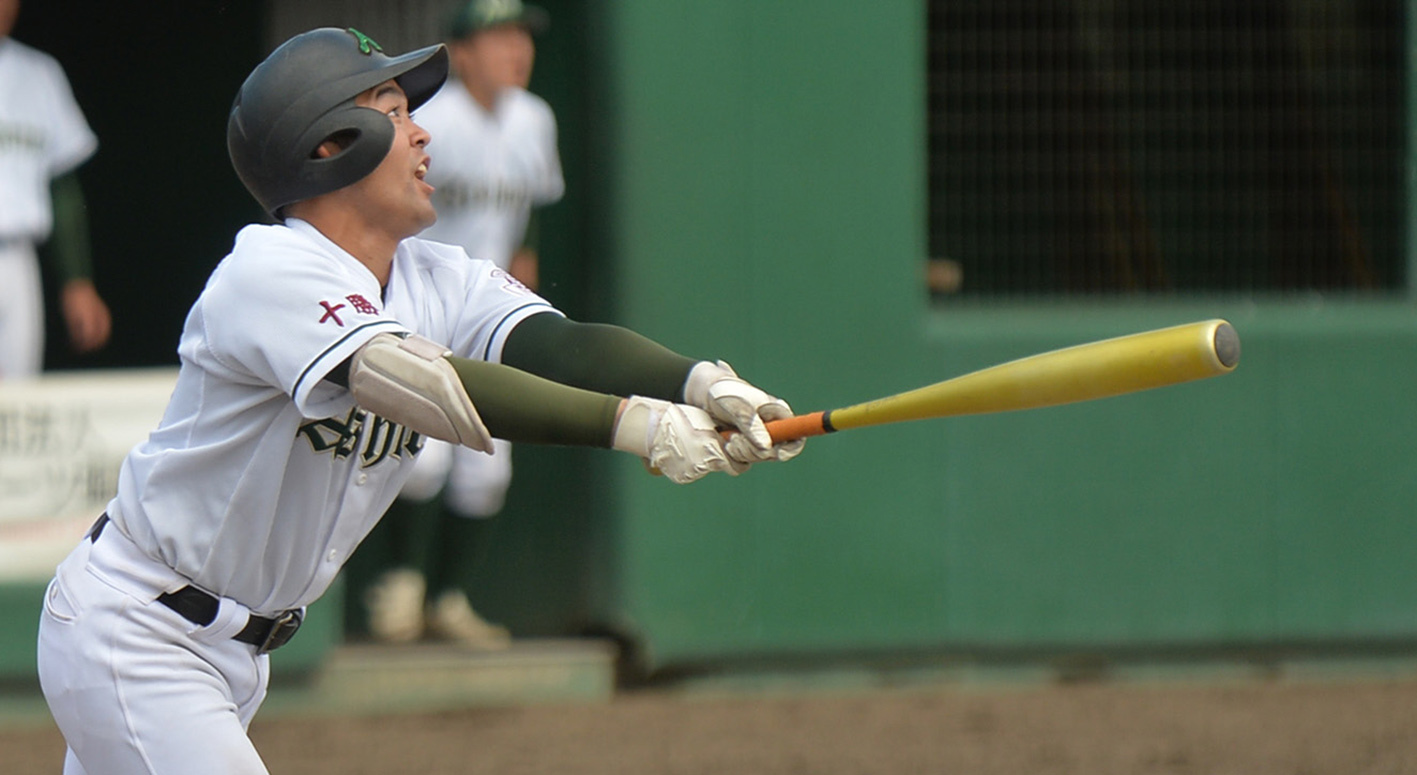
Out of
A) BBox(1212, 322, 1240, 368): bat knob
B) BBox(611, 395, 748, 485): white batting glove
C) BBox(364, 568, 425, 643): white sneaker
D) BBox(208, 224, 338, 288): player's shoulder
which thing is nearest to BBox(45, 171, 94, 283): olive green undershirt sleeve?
BBox(364, 568, 425, 643): white sneaker

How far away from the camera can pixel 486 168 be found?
555 cm

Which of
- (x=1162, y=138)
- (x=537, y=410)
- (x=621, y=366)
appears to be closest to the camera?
(x=537, y=410)

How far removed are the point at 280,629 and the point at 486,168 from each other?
3107 mm

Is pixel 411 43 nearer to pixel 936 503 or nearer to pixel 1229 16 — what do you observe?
pixel 936 503

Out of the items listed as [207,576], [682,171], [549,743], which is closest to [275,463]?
[207,576]

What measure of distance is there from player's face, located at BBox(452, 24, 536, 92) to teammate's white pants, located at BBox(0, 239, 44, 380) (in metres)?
1.44

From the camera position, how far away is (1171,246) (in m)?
6.60

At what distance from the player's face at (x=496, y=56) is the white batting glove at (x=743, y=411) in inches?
124

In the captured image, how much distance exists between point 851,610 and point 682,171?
148 cm

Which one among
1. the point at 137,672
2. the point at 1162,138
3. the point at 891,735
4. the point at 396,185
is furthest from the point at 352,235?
the point at 1162,138

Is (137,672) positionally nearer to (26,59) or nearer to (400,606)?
(400,606)

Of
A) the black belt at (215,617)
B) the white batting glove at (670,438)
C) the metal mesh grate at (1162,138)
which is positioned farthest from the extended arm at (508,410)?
the metal mesh grate at (1162,138)

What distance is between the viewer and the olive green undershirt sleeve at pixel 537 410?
2303 millimetres

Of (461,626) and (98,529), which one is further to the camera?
(461,626)
